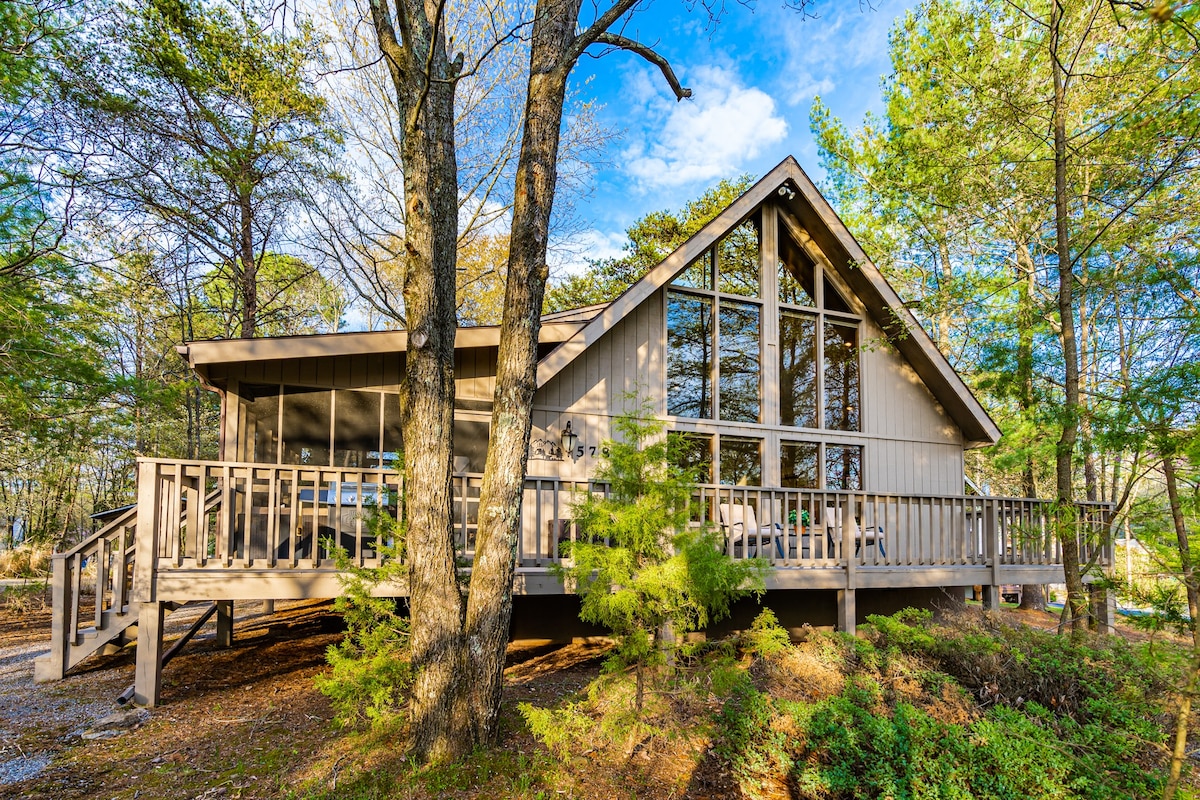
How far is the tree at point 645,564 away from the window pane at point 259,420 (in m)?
5.02

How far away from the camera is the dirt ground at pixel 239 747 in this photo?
12.9 ft

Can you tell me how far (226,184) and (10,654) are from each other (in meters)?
10.4

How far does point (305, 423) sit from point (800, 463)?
7108 millimetres

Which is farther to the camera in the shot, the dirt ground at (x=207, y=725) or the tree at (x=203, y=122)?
the tree at (x=203, y=122)

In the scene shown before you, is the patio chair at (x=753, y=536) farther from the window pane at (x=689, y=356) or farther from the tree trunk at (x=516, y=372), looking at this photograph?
the tree trunk at (x=516, y=372)

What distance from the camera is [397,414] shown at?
8039mm

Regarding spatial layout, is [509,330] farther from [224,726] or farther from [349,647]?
[224,726]

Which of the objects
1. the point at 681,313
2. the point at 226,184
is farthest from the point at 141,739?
the point at 226,184

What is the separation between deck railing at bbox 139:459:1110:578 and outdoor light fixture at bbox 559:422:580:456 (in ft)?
2.05

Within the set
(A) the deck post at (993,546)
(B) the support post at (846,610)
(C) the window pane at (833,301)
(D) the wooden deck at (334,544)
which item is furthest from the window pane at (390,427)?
(A) the deck post at (993,546)

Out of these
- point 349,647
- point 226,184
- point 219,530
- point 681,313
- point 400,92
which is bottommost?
point 349,647

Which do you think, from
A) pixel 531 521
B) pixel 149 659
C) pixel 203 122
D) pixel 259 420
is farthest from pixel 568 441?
pixel 203 122

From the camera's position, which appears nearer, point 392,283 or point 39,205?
point 39,205

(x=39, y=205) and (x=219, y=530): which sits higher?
(x=39, y=205)
